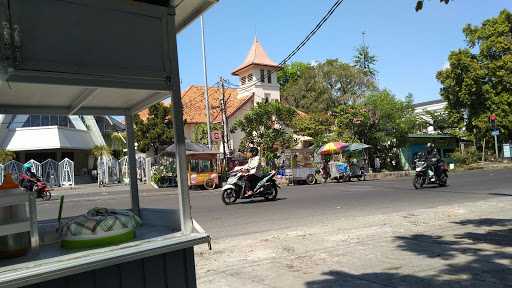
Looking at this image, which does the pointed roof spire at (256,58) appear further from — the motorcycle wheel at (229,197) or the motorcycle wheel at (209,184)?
the motorcycle wheel at (229,197)

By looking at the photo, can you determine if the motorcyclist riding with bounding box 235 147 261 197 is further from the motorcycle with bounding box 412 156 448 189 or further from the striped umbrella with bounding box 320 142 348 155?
the striped umbrella with bounding box 320 142 348 155

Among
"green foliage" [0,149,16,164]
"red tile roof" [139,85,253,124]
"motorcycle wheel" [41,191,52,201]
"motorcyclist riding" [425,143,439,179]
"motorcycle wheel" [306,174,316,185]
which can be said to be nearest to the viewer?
"motorcyclist riding" [425,143,439,179]

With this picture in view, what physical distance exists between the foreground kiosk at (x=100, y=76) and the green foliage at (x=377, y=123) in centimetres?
3021

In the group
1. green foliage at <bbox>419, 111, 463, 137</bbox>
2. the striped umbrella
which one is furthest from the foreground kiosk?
green foliage at <bbox>419, 111, 463, 137</bbox>

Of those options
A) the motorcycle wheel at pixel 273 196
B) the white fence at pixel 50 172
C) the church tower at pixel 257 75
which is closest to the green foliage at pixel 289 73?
the church tower at pixel 257 75

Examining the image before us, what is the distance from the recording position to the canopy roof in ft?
7.60

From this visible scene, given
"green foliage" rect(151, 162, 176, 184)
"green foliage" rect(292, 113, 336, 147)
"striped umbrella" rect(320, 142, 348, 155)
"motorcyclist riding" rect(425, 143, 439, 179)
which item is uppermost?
"green foliage" rect(292, 113, 336, 147)

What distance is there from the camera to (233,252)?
6227mm

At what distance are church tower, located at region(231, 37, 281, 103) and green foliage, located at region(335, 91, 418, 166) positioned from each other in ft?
37.0

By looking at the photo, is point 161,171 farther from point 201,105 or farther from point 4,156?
point 201,105

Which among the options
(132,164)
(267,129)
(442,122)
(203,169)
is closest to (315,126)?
(267,129)

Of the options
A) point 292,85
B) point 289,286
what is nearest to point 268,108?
point 292,85

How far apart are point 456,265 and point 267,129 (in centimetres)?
2403

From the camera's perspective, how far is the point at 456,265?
5035 millimetres
